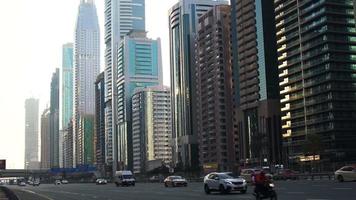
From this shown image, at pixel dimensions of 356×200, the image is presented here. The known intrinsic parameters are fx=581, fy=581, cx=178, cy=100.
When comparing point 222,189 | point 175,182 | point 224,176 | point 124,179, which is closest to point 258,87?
point 124,179

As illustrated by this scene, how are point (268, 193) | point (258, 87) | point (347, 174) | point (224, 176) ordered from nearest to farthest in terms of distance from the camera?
point (268, 193) < point (224, 176) < point (347, 174) < point (258, 87)

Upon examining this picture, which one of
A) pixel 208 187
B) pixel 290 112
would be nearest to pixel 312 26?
pixel 290 112

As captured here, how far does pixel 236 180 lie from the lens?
36938 millimetres

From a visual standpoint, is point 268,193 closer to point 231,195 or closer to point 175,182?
point 231,195

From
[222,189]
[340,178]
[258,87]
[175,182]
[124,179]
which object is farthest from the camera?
[258,87]

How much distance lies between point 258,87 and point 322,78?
1023 inches

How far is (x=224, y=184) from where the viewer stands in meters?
37.1

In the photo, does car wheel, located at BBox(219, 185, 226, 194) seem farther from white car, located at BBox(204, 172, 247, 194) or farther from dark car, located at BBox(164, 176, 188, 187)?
dark car, located at BBox(164, 176, 188, 187)

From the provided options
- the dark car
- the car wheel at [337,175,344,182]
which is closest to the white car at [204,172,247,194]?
the car wheel at [337,175,344,182]

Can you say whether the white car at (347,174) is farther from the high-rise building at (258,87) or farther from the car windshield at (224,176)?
the high-rise building at (258,87)

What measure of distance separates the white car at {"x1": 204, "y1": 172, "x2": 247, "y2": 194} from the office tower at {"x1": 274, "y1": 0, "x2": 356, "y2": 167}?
10761 centimetres

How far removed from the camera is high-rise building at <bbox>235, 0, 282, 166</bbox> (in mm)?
167000

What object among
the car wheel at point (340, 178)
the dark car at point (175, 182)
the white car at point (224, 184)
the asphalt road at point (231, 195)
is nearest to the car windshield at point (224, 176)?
the white car at point (224, 184)

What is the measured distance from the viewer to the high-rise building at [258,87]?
167000 millimetres
